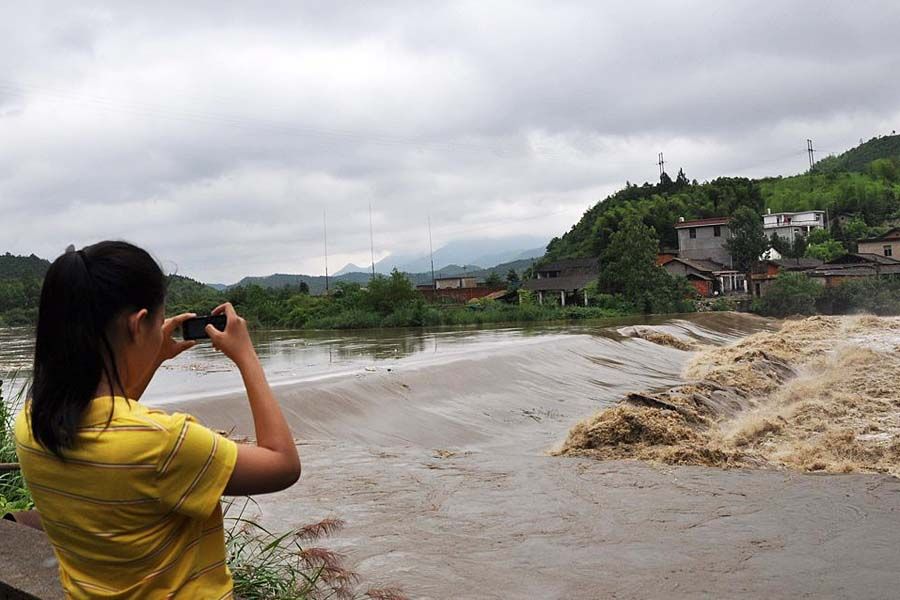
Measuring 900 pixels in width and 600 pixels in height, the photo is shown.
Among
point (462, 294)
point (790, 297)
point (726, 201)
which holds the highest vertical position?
point (726, 201)

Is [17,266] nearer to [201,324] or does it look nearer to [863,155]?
[201,324]

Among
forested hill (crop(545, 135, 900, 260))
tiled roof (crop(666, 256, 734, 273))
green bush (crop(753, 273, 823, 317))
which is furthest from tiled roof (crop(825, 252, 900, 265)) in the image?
forested hill (crop(545, 135, 900, 260))

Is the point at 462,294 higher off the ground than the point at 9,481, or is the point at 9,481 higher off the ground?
the point at 462,294

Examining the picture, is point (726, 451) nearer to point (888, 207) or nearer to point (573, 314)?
point (573, 314)

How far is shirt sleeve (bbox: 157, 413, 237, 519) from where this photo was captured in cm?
150

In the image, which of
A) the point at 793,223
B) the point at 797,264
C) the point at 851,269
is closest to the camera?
the point at 851,269

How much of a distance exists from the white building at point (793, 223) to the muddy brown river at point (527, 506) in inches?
2277

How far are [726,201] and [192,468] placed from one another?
69.0m

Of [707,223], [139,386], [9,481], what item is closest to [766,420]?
[9,481]

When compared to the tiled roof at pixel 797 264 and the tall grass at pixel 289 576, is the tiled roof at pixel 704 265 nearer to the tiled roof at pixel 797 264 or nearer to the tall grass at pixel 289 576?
the tiled roof at pixel 797 264

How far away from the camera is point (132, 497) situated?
1.52 meters

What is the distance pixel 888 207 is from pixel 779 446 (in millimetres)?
69726

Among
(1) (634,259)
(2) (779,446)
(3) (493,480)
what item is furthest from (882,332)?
(3) (493,480)

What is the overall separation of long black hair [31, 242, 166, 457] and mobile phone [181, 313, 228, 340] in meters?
0.17
